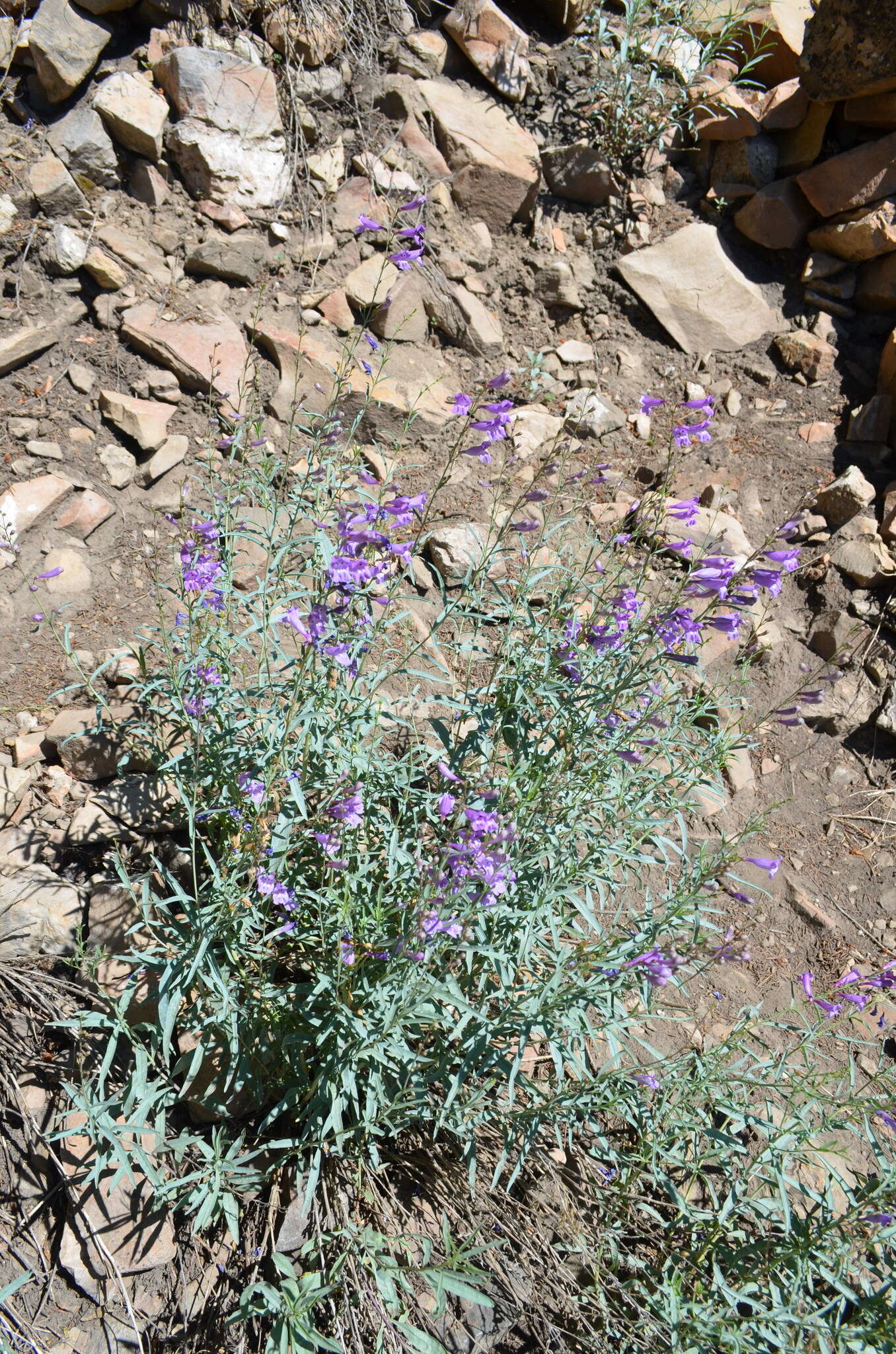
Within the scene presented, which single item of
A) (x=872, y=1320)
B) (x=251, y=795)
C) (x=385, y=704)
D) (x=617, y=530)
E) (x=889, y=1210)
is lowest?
(x=872, y=1320)

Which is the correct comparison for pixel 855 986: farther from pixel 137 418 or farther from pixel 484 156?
pixel 484 156

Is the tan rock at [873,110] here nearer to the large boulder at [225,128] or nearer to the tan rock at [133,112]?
the large boulder at [225,128]

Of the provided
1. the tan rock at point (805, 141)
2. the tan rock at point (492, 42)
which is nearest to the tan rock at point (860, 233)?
the tan rock at point (805, 141)

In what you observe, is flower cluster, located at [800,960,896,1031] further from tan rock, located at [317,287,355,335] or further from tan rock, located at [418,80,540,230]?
tan rock, located at [418,80,540,230]

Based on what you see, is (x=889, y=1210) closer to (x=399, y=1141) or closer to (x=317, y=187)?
→ (x=399, y=1141)

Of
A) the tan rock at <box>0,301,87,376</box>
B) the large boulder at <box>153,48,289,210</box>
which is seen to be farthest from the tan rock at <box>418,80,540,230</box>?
the tan rock at <box>0,301,87,376</box>

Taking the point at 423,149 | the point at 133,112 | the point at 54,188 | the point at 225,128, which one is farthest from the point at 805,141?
the point at 54,188

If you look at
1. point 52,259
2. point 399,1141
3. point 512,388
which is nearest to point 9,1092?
point 399,1141
